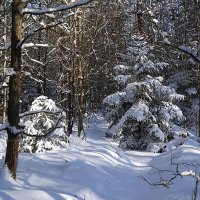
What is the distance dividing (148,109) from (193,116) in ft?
37.9

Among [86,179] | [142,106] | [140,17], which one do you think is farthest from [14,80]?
[142,106]

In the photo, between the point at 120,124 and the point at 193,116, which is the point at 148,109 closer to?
the point at 120,124

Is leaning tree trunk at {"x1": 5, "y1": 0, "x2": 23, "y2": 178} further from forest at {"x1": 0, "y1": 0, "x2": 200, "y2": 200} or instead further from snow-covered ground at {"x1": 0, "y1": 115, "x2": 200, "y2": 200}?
snow-covered ground at {"x1": 0, "y1": 115, "x2": 200, "y2": 200}

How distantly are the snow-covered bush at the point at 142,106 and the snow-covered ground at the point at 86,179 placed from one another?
4.20m

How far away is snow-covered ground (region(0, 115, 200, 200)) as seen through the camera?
748 centimetres

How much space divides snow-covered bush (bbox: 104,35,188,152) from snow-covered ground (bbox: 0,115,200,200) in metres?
4.20

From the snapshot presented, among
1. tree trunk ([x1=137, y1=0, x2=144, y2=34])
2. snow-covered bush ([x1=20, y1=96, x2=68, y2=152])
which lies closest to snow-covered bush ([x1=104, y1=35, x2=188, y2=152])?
snow-covered bush ([x1=20, y1=96, x2=68, y2=152])

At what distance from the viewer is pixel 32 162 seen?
384 inches

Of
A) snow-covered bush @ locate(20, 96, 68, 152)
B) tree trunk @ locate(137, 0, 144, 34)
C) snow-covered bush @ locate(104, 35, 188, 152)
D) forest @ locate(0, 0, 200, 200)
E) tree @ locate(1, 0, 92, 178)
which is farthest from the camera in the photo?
snow-covered bush @ locate(104, 35, 188, 152)

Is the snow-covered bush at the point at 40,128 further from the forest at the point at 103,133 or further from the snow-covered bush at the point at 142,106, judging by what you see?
the snow-covered bush at the point at 142,106

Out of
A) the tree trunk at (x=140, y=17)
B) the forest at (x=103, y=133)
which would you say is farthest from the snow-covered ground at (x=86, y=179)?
the tree trunk at (x=140, y=17)

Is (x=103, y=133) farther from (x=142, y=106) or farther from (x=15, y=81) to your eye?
(x=15, y=81)

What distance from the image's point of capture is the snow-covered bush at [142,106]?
53.7 feet

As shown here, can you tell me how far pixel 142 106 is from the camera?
1623 centimetres
